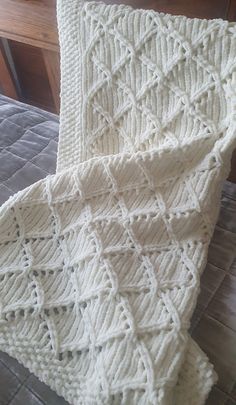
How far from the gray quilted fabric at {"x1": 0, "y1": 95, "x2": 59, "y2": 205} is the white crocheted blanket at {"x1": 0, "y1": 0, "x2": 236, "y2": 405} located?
17cm

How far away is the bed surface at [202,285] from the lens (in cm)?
56

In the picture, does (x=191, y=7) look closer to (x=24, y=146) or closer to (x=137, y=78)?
(x=137, y=78)

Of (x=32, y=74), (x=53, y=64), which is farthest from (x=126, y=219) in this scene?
(x=32, y=74)

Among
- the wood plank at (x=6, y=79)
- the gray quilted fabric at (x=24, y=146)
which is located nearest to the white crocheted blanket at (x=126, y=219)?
the gray quilted fabric at (x=24, y=146)

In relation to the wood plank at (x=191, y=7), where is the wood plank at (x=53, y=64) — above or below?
below

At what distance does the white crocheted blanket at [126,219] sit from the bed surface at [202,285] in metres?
0.04

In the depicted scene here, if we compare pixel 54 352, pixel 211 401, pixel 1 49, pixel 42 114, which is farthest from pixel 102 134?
pixel 1 49

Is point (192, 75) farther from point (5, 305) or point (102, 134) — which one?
point (5, 305)

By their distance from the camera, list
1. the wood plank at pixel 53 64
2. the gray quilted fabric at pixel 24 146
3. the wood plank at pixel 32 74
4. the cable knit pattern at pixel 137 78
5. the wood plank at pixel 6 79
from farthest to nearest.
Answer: the wood plank at pixel 32 74
the wood plank at pixel 6 79
the wood plank at pixel 53 64
the gray quilted fabric at pixel 24 146
the cable knit pattern at pixel 137 78

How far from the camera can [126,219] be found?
2.23 ft

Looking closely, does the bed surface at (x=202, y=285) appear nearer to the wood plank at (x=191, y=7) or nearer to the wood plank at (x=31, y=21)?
the wood plank at (x=31, y=21)

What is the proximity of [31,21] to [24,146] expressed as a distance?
1.28 feet

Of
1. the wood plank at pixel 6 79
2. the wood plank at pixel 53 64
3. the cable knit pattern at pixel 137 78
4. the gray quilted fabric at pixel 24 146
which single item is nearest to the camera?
the cable knit pattern at pixel 137 78

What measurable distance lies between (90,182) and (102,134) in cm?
16
